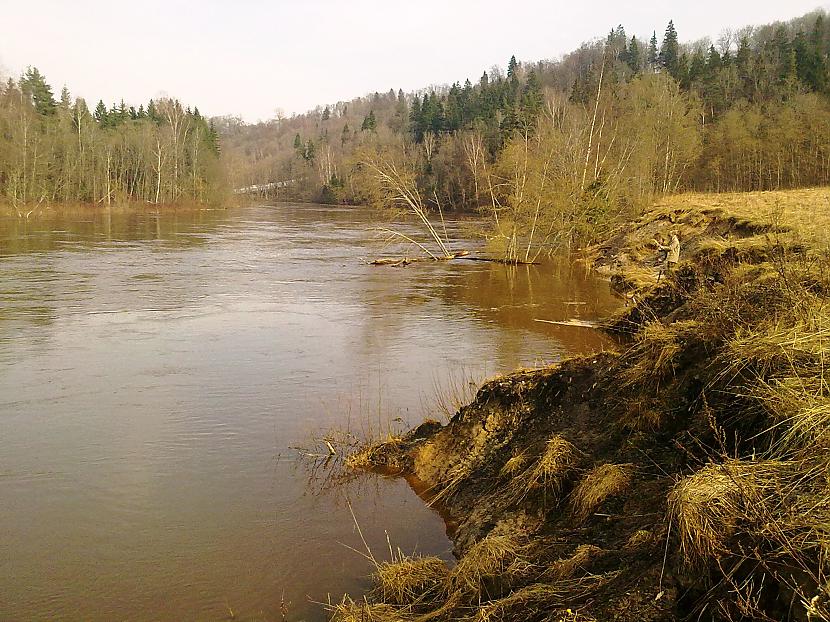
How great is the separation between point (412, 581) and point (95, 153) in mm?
74213

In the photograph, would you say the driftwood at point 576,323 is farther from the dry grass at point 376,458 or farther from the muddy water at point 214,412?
the dry grass at point 376,458

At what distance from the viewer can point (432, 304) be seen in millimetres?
22016

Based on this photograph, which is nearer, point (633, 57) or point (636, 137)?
point (636, 137)

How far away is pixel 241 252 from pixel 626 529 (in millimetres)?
33218

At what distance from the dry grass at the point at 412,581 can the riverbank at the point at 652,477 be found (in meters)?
0.02

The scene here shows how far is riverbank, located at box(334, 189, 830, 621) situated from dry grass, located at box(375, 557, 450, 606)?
2 centimetres

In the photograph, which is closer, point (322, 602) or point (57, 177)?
point (322, 602)

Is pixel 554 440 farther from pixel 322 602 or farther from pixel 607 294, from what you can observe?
pixel 607 294

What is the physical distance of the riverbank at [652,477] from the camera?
362 cm

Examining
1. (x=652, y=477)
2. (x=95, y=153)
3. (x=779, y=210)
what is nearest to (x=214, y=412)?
(x=652, y=477)

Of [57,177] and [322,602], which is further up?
[57,177]

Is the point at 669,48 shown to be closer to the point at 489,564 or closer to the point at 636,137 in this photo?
the point at 636,137

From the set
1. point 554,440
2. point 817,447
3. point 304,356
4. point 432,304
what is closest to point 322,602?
point 554,440

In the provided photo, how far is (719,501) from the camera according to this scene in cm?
385
